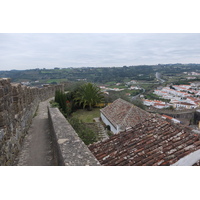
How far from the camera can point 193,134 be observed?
4.68 m

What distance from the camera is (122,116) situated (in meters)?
12.9

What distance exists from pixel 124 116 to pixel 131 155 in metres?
8.80

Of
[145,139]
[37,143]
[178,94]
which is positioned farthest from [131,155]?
[178,94]

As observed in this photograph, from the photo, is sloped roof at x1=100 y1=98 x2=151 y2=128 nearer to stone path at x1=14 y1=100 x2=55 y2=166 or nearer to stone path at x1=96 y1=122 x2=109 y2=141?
stone path at x1=96 y1=122 x2=109 y2=141

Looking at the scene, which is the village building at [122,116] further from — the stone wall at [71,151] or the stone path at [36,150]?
the stone wall at [71,151]

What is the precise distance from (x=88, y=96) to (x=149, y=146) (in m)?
13.5

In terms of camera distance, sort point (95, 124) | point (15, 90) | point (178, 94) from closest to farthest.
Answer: point (15, 90)
point (95, 124)
point (178, 94)

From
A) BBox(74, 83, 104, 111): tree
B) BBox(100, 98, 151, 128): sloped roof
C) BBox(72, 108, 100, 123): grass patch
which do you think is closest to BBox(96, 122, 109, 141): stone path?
BBox(100, 98, 151, 128): sloped roof

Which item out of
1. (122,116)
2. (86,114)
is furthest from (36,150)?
(86,114)

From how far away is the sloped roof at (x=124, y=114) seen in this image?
1188 cm

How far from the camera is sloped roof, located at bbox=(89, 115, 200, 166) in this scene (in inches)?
149

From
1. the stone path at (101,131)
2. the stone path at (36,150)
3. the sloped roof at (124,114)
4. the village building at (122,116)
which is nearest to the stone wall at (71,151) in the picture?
the stone path at (36,150)

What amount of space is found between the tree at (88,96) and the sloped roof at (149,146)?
12099mm

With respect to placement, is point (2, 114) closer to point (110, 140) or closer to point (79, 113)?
point (110, 140)
